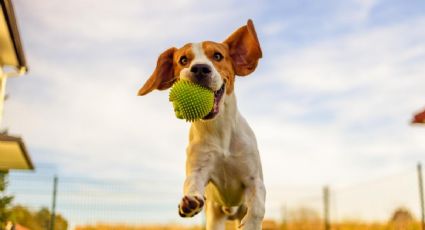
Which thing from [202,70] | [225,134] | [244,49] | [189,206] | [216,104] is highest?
[244,49]

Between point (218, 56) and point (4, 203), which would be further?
point (4, 203)

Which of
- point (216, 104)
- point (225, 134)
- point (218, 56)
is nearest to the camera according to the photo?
point (216, 104)

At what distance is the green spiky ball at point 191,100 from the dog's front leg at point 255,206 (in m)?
0.79

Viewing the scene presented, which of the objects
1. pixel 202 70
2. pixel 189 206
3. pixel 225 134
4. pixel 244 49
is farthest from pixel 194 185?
pixel 244 49

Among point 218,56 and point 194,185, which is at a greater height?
point 218,56

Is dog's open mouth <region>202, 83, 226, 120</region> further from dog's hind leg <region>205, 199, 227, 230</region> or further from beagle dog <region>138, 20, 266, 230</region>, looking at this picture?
dog's hind leg <region>205, 199, 227, 230</region>

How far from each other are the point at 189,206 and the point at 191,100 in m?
0.74

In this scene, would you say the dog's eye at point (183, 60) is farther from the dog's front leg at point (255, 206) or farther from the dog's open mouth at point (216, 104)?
the dog's front leg at point (255, 206)

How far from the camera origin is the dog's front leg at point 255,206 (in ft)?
14.3

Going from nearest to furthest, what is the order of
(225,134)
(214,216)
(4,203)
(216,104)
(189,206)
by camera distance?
(189,206)
(216,104)
(225,134)
(214,216)
(4,203)

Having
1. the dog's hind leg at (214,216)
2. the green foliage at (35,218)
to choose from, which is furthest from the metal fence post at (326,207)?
the dog's hind leg at (214,216)

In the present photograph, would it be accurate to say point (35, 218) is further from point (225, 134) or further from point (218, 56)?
point (218, 56)

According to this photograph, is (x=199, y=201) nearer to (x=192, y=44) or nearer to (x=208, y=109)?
(x=208, y=109)

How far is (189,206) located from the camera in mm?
3904
